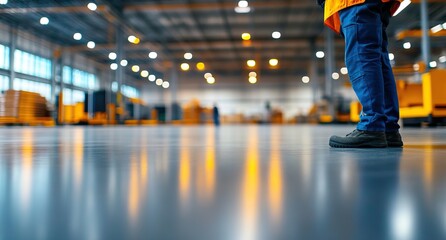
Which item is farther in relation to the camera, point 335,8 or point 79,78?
point 79,78

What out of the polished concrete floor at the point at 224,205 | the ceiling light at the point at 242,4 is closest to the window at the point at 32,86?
the ceiling light at the point at 242,4

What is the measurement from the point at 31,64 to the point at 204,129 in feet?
44.3

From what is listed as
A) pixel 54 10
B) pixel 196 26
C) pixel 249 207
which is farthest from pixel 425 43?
pixel 54 10

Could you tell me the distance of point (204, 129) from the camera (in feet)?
22.4

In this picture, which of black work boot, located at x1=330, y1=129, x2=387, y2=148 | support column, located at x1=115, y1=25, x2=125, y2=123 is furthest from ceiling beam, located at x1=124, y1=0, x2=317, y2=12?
black work boot, located at x1=330, y1=129, x2=387, y2=148

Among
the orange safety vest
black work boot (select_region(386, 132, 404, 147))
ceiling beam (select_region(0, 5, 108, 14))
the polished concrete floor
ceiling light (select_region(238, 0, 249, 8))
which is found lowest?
the polished concrete floor

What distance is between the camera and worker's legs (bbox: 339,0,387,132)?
1551mm

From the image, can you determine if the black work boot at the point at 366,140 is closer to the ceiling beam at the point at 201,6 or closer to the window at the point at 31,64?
the ceiling beam at the point at 201,6

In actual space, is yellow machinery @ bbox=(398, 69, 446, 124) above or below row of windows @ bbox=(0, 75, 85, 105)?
below

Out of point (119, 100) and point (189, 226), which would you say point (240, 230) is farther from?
point (119, 100)

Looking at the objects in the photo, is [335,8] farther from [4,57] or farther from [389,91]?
[4,57]

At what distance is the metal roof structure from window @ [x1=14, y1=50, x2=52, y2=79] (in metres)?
1.36

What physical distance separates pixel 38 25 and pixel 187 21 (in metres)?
6.28

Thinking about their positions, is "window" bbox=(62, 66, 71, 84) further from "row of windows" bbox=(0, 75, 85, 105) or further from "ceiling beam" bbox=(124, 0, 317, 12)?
"ceiling beam" bbox=(124, 0, 317, 12)
